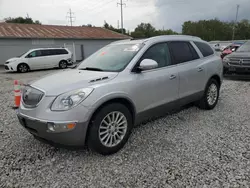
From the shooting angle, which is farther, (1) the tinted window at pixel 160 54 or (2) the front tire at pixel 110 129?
(1) the tinted window at pixel 160 54

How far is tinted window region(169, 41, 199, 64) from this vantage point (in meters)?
3.76

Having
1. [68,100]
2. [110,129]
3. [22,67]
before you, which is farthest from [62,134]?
[22,67]

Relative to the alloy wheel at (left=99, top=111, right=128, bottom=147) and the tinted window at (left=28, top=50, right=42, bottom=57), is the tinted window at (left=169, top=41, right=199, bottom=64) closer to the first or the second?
the alloy wheel at (left=99, top=111, right=128, bottom=147)

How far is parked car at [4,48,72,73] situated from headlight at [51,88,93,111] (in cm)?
1297

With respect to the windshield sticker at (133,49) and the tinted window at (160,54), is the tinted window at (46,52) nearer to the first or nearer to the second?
the windshield sticker at (133,49)

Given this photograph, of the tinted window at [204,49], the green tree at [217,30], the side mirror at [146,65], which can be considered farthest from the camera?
the green tree at [217,30]

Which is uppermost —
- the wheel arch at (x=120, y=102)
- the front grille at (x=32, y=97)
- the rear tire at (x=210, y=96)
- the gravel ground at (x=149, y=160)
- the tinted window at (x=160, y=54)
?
the tinted window at (x=160, y=54)

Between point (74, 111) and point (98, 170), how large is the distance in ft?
2.71

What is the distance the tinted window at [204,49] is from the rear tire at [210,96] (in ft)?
2.08

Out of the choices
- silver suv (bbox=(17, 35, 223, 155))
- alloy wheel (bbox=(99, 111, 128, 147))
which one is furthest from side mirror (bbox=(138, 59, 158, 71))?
alloy wheel (bbox=(99, 111, 128, 147))

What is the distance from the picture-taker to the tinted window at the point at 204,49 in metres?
4.45

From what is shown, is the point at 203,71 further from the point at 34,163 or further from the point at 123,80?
the point at 34,163

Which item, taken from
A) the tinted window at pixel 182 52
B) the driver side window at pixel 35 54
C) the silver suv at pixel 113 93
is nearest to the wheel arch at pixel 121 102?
the silver suv at pixel 113 93

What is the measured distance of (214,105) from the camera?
15.7 feet
